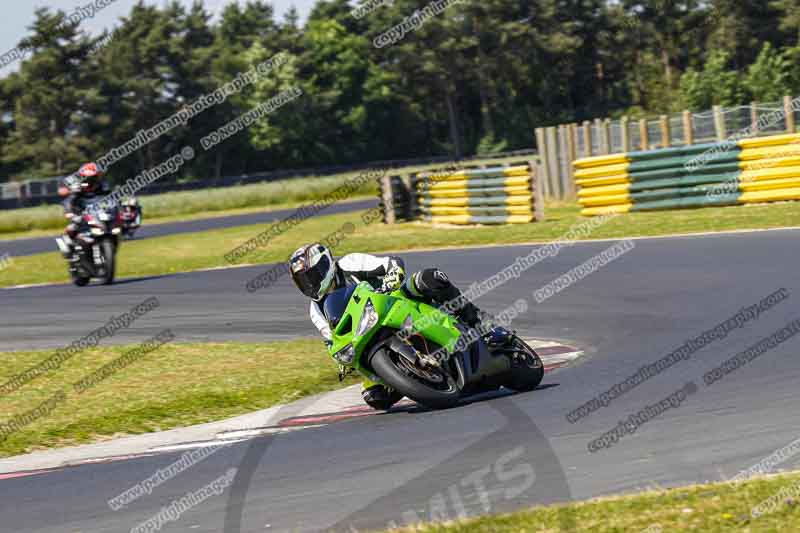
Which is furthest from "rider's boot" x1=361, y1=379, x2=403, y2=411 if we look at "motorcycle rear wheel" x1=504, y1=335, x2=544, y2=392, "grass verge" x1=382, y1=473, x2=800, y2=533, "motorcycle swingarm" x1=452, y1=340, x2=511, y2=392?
"grass verge" x1=382, y1=473, x2=800, y2=533

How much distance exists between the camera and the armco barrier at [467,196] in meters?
25.9

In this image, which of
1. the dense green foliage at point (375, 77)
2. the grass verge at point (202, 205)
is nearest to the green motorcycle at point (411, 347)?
the grass verge at point (202, 205)

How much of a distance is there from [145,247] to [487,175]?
1058cm

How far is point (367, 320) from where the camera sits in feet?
28.5

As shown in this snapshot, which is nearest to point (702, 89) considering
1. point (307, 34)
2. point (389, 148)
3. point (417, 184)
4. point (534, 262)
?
point (417, 184)

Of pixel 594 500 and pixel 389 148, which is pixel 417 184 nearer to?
pixel 594 500

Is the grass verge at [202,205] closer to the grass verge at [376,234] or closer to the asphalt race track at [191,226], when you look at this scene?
the asphalt race track at [191,226]

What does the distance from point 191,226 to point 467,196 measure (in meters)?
16.2

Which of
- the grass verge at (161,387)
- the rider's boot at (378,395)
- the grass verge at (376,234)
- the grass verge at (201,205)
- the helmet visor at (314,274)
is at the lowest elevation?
the grass verge at (201,205)

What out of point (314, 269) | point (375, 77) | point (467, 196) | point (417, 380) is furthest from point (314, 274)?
point (375, 77)

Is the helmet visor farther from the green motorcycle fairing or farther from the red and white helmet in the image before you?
the red and white helmet

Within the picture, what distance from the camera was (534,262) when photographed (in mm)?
18844

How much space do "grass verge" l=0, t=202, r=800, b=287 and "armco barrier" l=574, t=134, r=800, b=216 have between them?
14.9 inches

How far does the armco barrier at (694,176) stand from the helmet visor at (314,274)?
48.6ft
